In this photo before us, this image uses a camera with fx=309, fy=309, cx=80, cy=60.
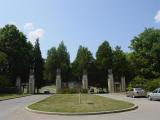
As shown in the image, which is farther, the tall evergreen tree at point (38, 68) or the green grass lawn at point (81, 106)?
the tall evergreen tree at point (38, 68)

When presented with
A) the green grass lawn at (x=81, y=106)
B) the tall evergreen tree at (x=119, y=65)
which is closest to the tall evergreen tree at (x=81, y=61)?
the tall evergreen tree at (x=119, y=65)

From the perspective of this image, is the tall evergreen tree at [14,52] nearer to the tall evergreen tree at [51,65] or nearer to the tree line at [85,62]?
the tree line at [85,62]

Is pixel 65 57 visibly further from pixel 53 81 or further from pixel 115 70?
pixel 115 70

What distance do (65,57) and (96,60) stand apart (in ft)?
45.8

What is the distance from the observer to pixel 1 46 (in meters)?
67.5

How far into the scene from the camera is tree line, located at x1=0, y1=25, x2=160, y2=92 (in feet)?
204

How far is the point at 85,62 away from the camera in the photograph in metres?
79.6

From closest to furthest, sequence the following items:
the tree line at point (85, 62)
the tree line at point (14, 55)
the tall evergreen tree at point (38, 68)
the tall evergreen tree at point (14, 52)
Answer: the tree line at point (85, 62)
the tree line at point (14, 55)
the tall evergreen tree at point (14, 52)
the tall evergreen tree at point (38, 68)

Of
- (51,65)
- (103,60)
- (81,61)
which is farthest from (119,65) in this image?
(51,65)

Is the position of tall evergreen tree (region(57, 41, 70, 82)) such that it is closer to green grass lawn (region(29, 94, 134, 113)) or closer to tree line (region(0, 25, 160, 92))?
tree line (region(0, 25, 160, 92))

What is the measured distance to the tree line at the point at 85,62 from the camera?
62184mm

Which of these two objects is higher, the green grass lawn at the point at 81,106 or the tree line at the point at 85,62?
the tree line at the point at 85,62

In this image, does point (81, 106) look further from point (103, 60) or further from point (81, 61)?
point (81, 61)

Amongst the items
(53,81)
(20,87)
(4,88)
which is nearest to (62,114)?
(4,88)
